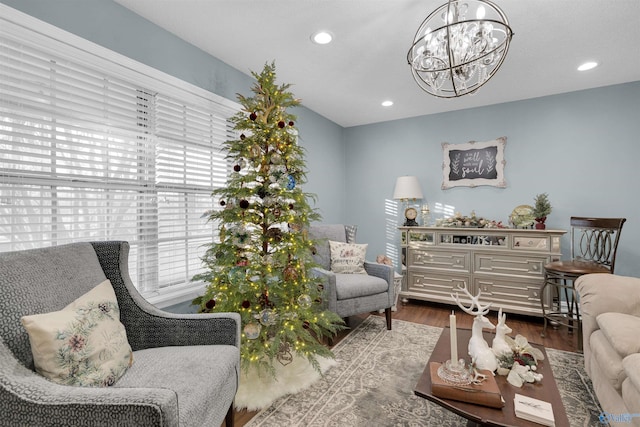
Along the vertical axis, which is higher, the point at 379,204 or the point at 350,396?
the point at 379,204

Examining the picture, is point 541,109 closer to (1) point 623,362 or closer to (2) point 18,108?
(1) point 623,362

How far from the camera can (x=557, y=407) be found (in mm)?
1213

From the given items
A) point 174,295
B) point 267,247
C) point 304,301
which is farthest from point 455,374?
point 174,295

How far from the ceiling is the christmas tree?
0.46 m

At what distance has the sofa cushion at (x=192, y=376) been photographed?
42.8 inches

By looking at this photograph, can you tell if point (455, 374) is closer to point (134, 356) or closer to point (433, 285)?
point (134, 356)

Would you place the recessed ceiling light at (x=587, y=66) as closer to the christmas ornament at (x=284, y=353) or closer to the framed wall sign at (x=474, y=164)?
the framed wall sign at (x=474, y=164)

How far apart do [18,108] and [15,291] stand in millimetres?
1091

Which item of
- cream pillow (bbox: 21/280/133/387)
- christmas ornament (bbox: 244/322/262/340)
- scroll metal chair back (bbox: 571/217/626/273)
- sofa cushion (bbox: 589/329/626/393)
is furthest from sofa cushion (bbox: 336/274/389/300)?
scroll metal chair back (bbox: 571/217/626/273)

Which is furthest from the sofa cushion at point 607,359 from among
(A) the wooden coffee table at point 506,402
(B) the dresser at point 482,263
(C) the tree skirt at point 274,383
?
(C) the tree skirt at point 274,383

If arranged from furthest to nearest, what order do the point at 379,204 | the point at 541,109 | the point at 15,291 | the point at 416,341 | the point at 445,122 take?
the point at 379,204
the point at 445,122
the point at 541,109
the point at 416,341
the point at 15,291

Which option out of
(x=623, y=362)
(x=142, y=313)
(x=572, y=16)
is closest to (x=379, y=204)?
(x=572, y=16)

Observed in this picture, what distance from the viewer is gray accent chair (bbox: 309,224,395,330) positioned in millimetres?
2666

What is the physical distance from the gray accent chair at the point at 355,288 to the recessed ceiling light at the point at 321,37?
62.1 inches
